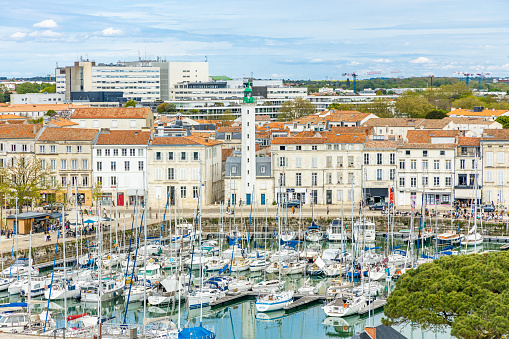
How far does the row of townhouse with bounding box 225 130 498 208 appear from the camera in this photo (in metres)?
61.8

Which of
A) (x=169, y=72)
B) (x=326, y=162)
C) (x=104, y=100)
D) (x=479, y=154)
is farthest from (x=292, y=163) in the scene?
(x=169, y=72)

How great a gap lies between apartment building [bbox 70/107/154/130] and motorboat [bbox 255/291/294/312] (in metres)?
40.0

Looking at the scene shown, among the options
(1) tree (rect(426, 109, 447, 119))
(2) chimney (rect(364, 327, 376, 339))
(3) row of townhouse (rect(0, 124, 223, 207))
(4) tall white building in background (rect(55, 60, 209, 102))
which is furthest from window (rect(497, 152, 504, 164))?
(4) tall white building in background (rect(55, 60, 209, 102))

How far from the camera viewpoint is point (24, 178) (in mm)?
60812

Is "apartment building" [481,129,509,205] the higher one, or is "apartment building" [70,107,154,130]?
"apartment building" [70,107,154,130]

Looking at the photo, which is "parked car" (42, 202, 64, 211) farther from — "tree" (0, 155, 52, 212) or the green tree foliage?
the green tree foliage

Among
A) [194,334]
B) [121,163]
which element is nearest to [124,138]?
[121,163]

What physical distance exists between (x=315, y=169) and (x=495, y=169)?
12964 millimetres

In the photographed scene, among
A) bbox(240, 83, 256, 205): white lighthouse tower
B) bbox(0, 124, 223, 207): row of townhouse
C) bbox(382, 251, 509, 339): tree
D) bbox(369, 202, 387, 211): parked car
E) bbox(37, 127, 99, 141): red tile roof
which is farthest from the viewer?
bbox(37, 127, 99, 141): red tile roof

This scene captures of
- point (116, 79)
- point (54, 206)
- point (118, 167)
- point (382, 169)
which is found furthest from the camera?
point (116, 79)

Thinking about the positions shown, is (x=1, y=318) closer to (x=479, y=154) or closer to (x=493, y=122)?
(x=479, y=154)

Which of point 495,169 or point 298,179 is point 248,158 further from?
point 495,169

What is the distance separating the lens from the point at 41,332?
34406 mm

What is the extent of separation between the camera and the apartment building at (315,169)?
6419cm
